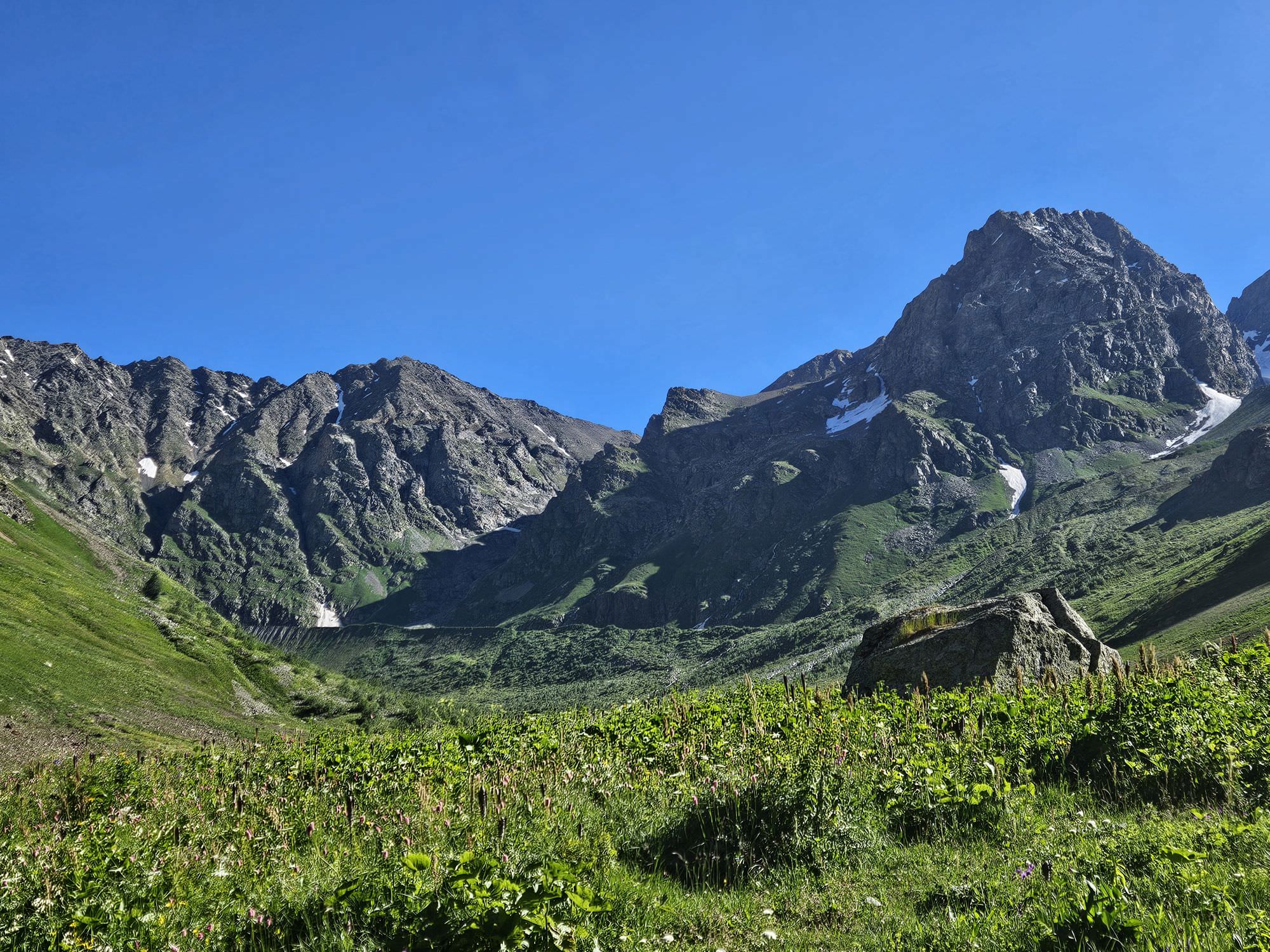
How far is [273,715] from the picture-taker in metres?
91.1

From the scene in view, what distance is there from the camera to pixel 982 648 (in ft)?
79.0

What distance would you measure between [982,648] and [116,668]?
85503mm

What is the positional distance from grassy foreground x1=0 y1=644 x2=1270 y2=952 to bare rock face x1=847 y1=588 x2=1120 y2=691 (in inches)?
284

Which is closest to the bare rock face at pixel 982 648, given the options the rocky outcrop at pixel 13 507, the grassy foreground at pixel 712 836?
the grassy foreground at pixel 712 836

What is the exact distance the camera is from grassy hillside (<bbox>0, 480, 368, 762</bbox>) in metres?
54.0

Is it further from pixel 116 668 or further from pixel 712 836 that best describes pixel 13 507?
pixel 712 836

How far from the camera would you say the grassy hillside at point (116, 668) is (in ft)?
177

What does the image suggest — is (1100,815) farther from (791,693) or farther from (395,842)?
(791,693)

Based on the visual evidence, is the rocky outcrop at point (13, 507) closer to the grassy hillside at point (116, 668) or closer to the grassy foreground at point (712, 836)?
the grassy hillside at point (116, 668)

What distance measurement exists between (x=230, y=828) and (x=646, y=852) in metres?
6.33

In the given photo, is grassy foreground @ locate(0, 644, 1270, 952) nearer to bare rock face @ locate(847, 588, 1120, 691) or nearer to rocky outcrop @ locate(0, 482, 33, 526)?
bare rock face @ locate(847, 588, 1120, 691)

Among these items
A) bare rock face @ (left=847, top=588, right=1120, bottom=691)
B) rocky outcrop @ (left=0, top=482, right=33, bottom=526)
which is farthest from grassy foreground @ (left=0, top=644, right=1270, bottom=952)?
rocky outcrop @ (left=0, top=482, right=33, bottom=526)

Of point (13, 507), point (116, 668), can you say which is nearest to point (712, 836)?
point (116, 668)

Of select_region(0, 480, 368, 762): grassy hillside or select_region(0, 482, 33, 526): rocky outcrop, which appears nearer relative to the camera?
select_region(0, 480, 368, 762): grassy hillside
